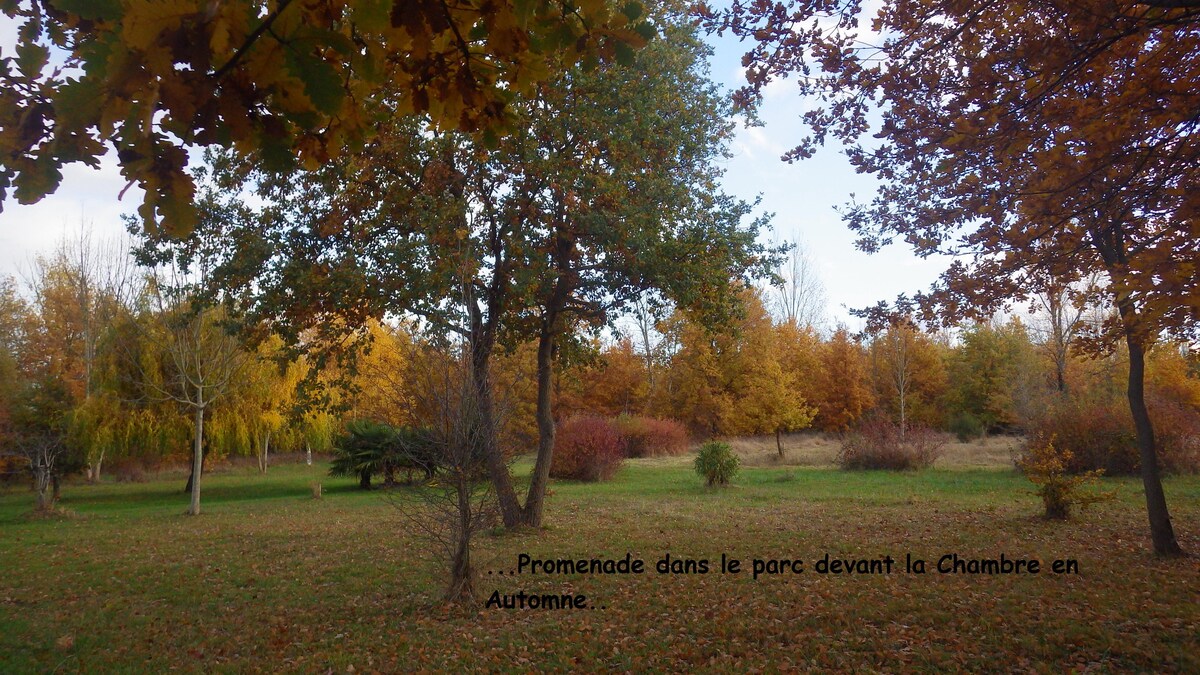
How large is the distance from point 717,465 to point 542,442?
24.0 feet

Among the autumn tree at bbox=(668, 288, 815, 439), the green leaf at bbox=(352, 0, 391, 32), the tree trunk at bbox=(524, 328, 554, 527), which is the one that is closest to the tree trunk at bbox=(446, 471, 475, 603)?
the tree trunk at bbox=(524, 328, 554, 527)

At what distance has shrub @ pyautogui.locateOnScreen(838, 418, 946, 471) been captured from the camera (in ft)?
69.2

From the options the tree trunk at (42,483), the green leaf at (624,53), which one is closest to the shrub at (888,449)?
the green leaf at (624,53)

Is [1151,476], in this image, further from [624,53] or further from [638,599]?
[624,53]

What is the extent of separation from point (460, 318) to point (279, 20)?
6.35 meters

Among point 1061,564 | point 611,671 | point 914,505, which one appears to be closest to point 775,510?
point 914,505

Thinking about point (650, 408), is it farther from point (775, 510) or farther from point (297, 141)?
point (297, 141)

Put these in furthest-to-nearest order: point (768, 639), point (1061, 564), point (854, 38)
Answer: point (1061, 564)
point (854, 38)
point (768, 639)

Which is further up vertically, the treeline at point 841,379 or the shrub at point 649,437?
the treeline at point 841,379

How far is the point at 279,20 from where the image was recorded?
6.27 ft

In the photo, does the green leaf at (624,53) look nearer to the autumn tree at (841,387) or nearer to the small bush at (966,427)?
the autumn tree at (841,387)

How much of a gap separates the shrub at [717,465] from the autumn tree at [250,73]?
16002 millimetres

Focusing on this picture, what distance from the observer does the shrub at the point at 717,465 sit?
17.7 m

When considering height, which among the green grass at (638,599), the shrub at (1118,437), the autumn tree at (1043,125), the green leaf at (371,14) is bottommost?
the green grass at (638,599)
